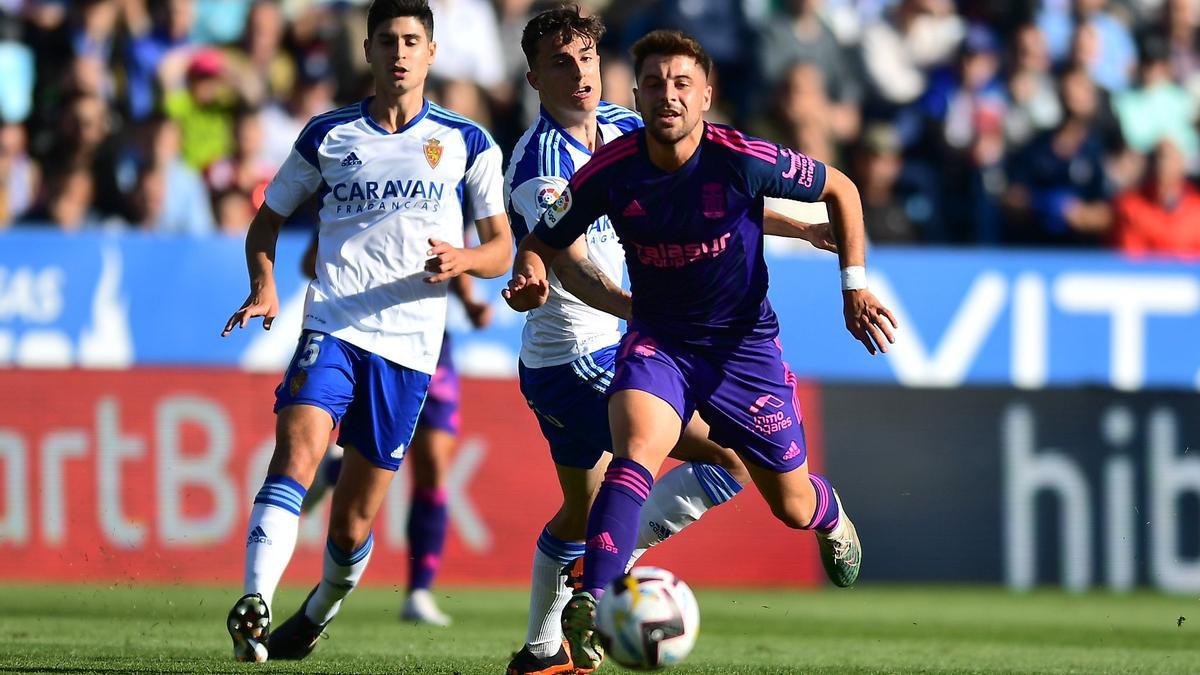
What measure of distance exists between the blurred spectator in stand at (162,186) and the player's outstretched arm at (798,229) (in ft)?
24.4

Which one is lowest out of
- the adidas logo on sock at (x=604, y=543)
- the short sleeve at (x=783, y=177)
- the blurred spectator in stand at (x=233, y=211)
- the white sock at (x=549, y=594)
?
the white sock at (x=549, y=594)

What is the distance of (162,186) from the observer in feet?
45.2

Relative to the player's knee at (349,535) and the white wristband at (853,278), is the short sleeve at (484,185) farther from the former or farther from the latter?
the white wristband at (853,278)

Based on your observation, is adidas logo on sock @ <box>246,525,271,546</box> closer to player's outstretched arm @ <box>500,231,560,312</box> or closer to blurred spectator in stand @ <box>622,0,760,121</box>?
player's outstretched arm @ <box>500,231,560,312</box>

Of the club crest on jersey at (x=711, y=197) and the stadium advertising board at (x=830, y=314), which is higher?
the club crest on jersey at (x=711, y=197)

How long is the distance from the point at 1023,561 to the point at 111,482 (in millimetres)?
6463

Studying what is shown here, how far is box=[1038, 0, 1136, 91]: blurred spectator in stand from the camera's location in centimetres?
1730

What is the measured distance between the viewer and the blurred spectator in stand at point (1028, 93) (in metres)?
16.6

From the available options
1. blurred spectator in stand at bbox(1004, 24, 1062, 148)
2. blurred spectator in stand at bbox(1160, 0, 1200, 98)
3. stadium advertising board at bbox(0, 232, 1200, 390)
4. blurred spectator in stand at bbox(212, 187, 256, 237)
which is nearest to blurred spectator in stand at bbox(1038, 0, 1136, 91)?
blurred spectator in stand at bbox(1160, 0, 1200, 98)

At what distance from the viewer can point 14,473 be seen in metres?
12.0

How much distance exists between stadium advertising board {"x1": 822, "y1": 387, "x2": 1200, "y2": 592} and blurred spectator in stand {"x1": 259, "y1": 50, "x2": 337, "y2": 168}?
4679 mm

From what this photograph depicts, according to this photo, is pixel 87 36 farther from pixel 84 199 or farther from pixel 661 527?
pixel 661 527

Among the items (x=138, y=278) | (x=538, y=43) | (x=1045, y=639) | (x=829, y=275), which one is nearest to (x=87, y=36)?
(x=138, y=278)

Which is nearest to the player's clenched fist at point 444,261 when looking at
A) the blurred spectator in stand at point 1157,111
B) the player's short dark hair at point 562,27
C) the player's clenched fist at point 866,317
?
the player's short dark hair at point 562,27
